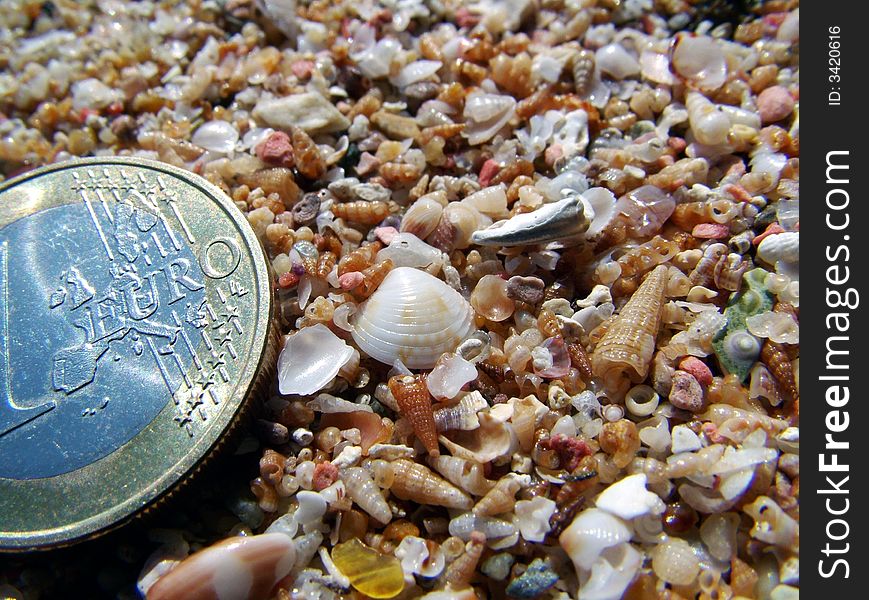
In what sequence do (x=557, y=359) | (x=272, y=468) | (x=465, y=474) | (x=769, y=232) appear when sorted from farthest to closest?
(x=769, y=232)
(x=557, y=359)
(x=272, y=468)
(x=465, y=474)

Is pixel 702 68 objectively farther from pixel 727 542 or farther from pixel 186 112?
pixel 186 112

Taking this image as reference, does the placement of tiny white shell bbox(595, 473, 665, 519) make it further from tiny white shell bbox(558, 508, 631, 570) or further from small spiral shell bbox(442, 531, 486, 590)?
small spiral shell bbox(442, 531, 486, 590)

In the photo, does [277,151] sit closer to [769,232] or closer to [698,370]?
[698,370]

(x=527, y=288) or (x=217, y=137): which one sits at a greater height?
(x=217, y=137)

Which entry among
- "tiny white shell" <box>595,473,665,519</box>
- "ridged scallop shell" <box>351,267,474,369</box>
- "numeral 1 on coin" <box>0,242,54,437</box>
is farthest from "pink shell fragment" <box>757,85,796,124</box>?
"numeral 1 on coin" <box>0,242,54,437</box>

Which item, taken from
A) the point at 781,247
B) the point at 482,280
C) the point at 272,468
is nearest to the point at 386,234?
the point at 482,280

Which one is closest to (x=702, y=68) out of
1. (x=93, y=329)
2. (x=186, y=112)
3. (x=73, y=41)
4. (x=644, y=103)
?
(x=644, y=103)
